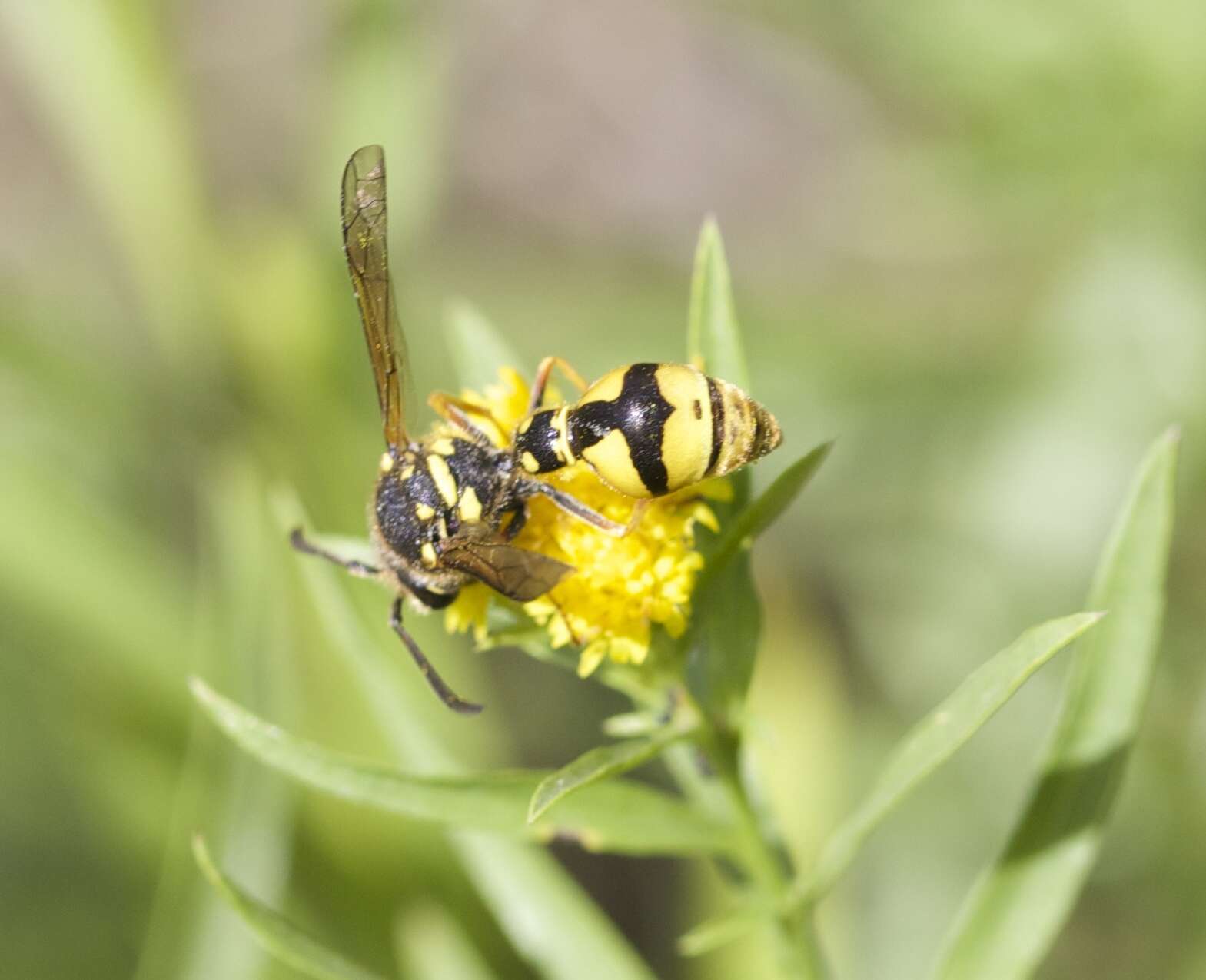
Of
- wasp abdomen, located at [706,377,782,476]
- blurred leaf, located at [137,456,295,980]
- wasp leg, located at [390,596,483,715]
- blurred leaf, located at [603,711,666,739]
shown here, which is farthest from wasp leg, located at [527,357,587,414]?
blurred leaf, located at [137,456,295,980]

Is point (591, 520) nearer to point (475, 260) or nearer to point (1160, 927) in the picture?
point (1160, 927)

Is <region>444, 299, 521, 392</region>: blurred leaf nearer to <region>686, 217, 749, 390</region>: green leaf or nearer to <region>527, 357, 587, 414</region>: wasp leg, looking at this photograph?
<region>527, 357, 587, 414</region>: wasp leg

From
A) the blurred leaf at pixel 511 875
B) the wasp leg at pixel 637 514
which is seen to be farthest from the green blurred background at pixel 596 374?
the wasp leg at pixel 637 514

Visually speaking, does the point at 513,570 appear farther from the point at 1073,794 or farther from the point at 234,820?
the point at 234,820

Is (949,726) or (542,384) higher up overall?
(542,384)

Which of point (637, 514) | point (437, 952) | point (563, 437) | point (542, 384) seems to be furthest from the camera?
point (437, 952)

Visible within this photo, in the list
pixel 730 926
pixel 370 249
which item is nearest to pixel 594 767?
pixel 730 926
